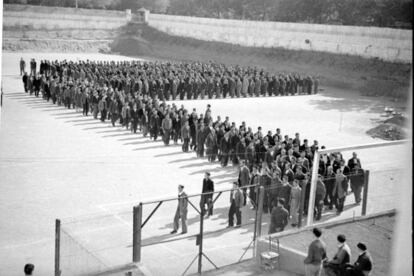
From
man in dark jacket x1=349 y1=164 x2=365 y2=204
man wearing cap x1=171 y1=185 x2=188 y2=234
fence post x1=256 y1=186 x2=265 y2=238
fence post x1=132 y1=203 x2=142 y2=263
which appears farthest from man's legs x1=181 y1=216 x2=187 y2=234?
man in dark jacket x1=349 y1=164 x2=365 y2=204

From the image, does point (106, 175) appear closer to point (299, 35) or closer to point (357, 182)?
point (357, 182)

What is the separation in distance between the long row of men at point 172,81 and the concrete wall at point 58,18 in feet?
83.4

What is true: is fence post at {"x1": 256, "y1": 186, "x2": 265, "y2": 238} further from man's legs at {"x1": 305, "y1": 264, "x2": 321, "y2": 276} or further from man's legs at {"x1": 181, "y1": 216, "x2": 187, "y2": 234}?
man's legs at {"x1": 305, "y1": 264, "x2": 321, "y2": 276}

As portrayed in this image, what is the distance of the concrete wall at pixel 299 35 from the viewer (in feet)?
125

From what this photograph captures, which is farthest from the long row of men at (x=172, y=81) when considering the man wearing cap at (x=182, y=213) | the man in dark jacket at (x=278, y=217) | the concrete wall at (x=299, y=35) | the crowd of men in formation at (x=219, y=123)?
the man in dark jacket at (x=278, y=217)

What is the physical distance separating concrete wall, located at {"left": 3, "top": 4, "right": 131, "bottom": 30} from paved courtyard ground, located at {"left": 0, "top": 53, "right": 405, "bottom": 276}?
103ft

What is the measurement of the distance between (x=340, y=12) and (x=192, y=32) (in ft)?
54.4

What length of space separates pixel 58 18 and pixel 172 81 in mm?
34438

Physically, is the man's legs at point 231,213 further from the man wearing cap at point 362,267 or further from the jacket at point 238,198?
the man wearing cap at point 362,267

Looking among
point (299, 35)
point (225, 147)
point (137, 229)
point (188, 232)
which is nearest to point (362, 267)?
point (137, 229)

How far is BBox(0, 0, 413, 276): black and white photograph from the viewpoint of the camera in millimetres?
8836

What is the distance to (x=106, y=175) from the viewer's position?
14445 millimetres

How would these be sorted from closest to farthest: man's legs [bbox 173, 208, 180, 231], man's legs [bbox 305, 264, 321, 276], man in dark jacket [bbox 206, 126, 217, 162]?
man's legs [bbox 305, 264, 321, 276] → man's legs [bbox 173, 208, 180, 231] → man in dark jacket [bbox 206, 126, 217, 162]

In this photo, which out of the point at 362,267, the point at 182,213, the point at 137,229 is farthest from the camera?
the point at 182,213
